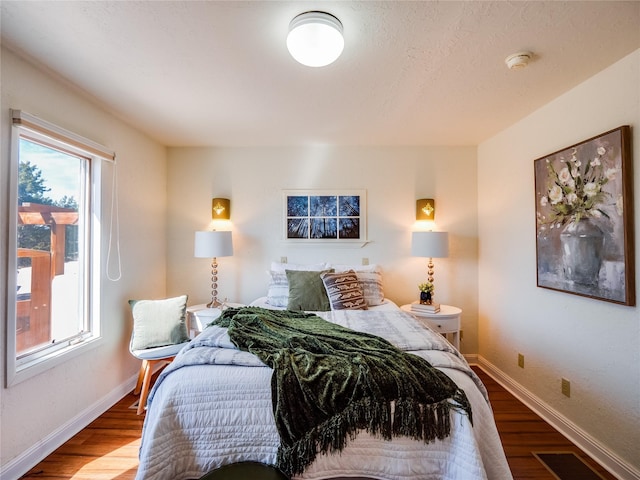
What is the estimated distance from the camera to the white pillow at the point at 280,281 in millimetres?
→ 2762

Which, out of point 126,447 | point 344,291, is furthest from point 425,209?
point 126,447

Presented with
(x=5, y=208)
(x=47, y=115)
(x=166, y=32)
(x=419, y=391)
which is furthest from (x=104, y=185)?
(x=419, y=391)

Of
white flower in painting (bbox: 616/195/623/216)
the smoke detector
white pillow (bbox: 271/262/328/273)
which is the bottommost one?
white pillow (bbox: 271/262/328/273)

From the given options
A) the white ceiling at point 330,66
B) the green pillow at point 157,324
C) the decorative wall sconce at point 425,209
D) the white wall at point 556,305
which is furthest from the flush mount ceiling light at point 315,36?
the green pillow at point 157,324

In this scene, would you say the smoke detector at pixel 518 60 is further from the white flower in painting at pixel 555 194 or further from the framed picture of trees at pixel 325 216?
the framed picture of trees at pixel 325 216

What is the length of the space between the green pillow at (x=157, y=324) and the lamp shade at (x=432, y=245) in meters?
2.34

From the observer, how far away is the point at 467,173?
3.24 meters

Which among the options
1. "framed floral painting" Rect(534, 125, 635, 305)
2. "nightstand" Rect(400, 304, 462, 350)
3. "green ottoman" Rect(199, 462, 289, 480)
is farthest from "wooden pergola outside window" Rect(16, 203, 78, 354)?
"framed floral painting" Rect(534, 125, 635, 305)

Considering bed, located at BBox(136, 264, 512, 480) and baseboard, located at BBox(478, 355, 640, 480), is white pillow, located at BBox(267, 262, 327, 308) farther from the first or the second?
baseboard, located at BBox(478, 355, 640, 480)

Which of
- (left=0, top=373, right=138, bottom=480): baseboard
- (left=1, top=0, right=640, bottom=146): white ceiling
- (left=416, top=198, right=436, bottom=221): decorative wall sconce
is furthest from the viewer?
(left=416, top=198, right=436, bottom=221): decorative wall sconce

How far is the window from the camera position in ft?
5.43

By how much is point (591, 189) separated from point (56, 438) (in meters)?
3.83

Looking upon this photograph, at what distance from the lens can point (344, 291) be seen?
2.57 m

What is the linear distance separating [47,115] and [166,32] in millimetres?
1073
